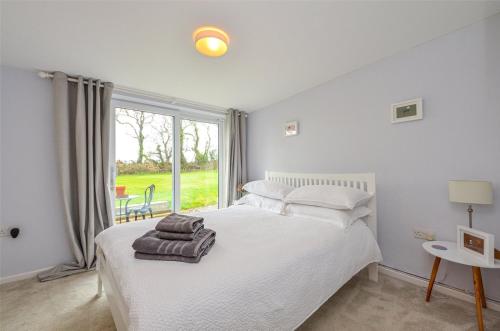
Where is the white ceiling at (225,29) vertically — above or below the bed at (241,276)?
above

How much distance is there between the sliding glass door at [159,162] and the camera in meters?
3.02

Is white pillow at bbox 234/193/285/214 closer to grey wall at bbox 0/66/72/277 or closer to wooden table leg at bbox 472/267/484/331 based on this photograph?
wooden table leg at bbox 472/267/484/331

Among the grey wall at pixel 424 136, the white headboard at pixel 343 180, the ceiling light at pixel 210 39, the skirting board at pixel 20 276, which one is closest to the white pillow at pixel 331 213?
the white headboard at pixel 343 180

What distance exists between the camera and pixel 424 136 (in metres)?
1.94

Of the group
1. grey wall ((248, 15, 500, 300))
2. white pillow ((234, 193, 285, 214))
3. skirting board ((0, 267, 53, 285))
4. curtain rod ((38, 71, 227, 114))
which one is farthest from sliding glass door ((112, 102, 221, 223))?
grey wall ((248, 15, 500, 300))

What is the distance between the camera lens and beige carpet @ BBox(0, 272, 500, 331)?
150 cm

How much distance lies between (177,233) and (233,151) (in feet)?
8.82

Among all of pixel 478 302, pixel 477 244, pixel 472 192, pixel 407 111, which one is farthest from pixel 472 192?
pixel 407 111

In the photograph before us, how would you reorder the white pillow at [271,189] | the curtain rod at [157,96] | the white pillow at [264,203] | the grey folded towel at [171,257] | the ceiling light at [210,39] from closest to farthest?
1. the grey folded towel at [171,257]
2. the ceiling light at [210,39]
3. the curtain rod at [157,96]
4. the white pillow at [264,203]
5. the white pillow at [271,189]

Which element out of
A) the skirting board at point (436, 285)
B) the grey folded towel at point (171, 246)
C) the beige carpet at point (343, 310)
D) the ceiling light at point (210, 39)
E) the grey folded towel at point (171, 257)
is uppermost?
the ceiling light at point (210, 39)

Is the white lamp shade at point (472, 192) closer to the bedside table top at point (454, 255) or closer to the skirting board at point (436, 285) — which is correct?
the bedside table top at point (454, 255)

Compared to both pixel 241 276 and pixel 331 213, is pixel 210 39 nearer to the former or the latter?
pixel 241 276

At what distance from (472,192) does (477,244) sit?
15.2 inches

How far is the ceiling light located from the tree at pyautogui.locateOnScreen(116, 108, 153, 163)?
1.97 m
